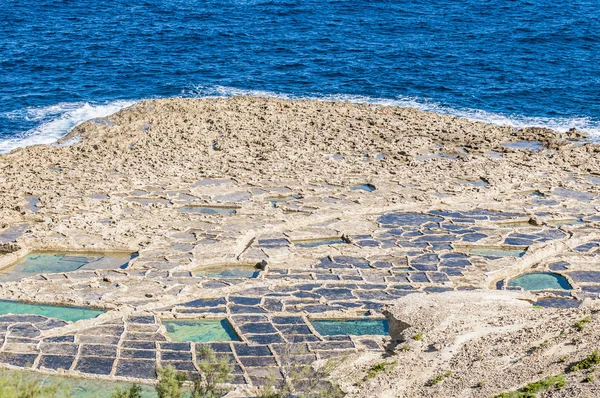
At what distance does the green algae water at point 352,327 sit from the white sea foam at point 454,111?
1958 centimetres

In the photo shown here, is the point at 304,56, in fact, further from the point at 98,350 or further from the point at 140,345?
the point at 98,350

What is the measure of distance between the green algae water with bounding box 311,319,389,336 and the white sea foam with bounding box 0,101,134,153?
61.1ft

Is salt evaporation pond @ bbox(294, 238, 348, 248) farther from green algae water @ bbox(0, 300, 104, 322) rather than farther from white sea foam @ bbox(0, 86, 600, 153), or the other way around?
white sea foam @ bbox(0, 86, 600, 153)

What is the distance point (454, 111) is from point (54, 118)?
62.6 ft

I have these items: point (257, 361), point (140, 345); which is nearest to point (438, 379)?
point (257, 361)

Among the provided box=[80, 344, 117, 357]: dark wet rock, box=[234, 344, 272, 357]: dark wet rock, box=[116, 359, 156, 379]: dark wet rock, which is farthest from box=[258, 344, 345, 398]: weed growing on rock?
box=[80, 344, 117, 357]: dark wet rock

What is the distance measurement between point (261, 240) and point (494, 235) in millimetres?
7485

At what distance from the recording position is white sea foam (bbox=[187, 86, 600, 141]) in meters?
38.5

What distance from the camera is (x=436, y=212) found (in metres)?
28.3

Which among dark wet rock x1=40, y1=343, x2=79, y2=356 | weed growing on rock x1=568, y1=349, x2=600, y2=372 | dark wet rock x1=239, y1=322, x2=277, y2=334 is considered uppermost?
weed growing on rock x1=568, y1=349, x2=600, y2=372

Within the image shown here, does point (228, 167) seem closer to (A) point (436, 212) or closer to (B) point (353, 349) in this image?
(A) point (436, 212)

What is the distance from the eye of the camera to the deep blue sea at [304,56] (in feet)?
136

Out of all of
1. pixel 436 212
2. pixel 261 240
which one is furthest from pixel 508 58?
pixel 261 240

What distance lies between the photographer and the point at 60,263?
24.5 metres
